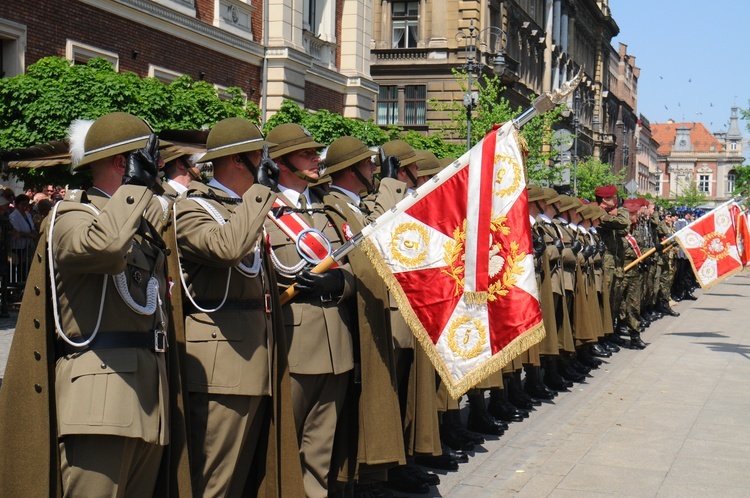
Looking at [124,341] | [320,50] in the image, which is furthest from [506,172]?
[320,50]

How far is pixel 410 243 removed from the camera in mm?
5875

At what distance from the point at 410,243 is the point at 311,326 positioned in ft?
2.83

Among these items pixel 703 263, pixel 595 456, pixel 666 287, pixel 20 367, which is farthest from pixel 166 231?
pixel 666 287

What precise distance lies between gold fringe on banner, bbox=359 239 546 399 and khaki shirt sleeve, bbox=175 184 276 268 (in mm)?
1483

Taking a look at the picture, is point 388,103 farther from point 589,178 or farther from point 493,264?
point 493,264

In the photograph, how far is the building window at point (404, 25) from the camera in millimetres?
42656

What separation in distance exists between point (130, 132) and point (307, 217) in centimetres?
164

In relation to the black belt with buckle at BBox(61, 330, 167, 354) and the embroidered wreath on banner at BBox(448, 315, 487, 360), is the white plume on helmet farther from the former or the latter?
the embroidered wreath on banner at BBox(448, 315, 487, 360)

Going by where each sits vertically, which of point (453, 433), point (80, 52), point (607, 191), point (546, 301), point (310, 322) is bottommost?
point (453, 433)

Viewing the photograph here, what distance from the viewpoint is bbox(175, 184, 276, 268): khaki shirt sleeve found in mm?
4301

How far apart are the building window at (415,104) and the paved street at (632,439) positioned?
29404mm

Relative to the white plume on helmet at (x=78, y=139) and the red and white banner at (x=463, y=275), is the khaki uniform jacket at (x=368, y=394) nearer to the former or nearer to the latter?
the red and white banner at (x=463, y=275)

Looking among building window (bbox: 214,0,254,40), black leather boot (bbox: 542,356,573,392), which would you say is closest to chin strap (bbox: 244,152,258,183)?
black leather boot (bbox: 542,356,573,392)

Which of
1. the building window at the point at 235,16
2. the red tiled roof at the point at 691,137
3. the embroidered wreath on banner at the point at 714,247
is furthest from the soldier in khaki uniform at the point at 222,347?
the red tiled roof at the point at 691,137
